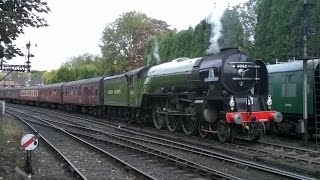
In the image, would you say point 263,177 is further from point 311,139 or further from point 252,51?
point 252,51

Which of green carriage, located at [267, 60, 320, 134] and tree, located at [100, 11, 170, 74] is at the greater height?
tree, located at [100, 11, 170, 74]

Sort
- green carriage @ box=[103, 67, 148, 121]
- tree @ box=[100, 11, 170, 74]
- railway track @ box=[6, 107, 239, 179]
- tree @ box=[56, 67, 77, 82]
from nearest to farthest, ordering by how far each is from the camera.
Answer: railway track @ box=[6, 107, 239, 179] → green carriage @ box=[103, 67, 148, 121] → tree @ box=[100, 11, 170, 74] → tree @ box=[56, 67, 77, 82]

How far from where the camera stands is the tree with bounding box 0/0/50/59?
10070 mm

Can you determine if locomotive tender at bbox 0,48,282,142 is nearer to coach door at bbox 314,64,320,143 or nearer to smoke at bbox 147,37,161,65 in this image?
coach door at bbox 314,64,320,143

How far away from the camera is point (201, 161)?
39.1 ft

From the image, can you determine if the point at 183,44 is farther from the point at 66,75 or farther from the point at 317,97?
the point at 66,75

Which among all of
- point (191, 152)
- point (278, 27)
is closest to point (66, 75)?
point (278, 27)

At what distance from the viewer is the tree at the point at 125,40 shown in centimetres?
6338

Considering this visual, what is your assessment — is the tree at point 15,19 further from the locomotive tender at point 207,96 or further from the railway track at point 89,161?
the locomotive tender at point 207,96

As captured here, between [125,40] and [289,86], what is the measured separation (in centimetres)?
4924

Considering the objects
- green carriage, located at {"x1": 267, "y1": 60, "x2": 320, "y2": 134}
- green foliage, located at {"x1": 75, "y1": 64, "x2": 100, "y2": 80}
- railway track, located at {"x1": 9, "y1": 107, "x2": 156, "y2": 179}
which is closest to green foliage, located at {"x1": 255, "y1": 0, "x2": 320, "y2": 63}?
green carriage, located at {"x1": 267, "y1": 60, "x2": 320, "y2": 134}

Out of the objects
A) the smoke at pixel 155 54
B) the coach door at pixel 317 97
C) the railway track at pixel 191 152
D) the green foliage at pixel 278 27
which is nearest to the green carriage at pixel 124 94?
the railway track at pixel 191 152

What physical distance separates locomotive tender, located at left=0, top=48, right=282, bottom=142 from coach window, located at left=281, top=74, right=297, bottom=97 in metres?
1.88

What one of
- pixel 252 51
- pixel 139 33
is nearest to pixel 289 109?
pixel 252 51
